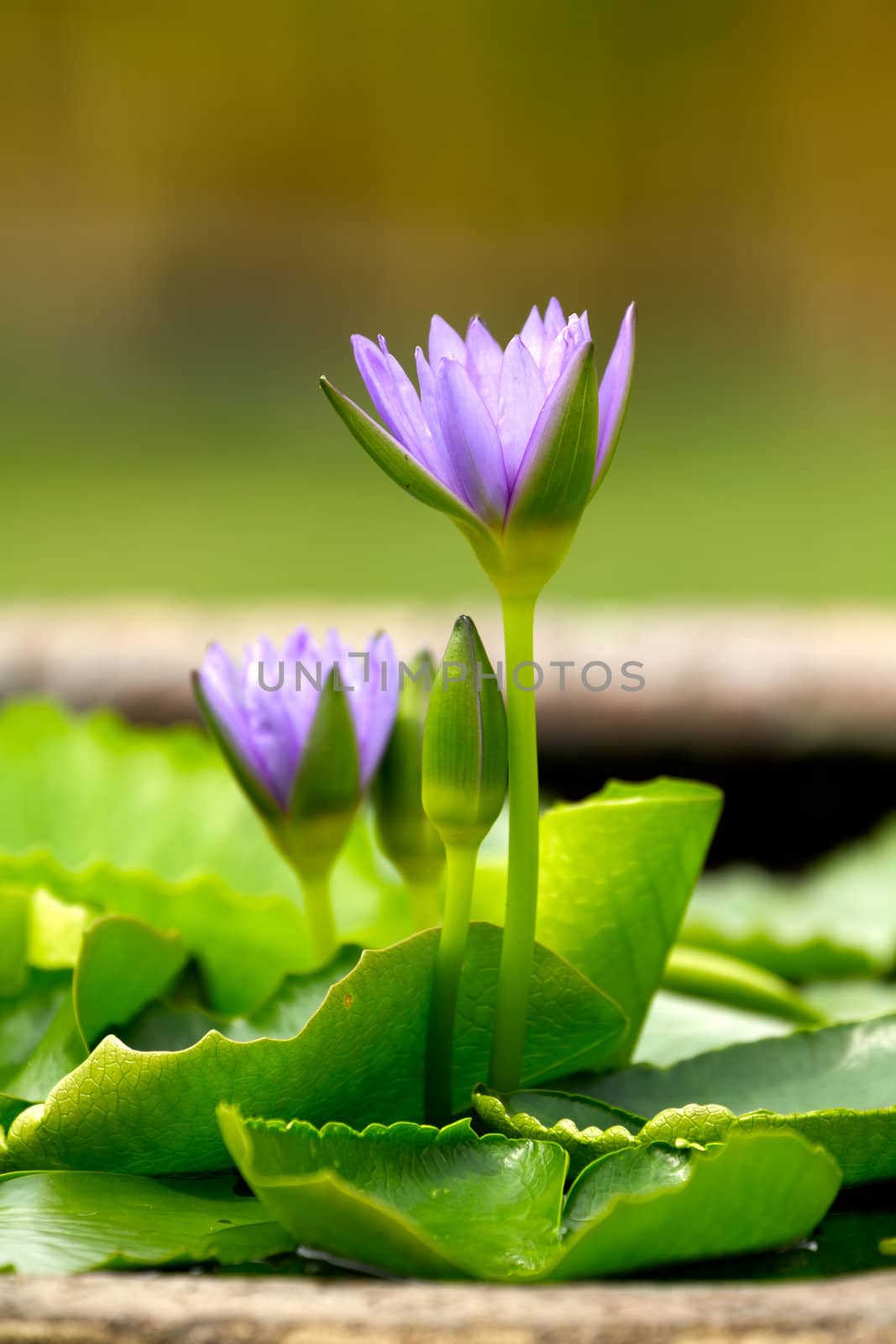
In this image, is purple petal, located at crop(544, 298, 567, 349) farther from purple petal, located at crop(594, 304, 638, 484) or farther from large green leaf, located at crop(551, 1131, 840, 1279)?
large green leaf, located at crop(551, 1131, 840, 1279)

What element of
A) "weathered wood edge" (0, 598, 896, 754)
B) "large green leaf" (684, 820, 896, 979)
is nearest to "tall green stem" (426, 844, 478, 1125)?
"large green leaf" (684, 820, 896, 979)

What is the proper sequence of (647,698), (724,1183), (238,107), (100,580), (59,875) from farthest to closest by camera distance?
1. (238,107)
2. (100,580)
3. (647,698)
4. (59,875)
5. (724,1183)

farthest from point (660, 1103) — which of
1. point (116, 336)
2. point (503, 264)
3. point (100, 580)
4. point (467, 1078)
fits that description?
point (116, 336)

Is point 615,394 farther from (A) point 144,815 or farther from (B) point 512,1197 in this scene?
(A) point 144,815

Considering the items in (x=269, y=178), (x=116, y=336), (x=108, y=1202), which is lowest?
(x=108, y=1202)

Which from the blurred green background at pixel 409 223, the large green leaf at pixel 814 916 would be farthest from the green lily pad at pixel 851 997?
the blurred green background at pixel 409 223

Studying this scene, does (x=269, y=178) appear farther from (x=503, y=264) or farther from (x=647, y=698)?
(x=647, y=698)
